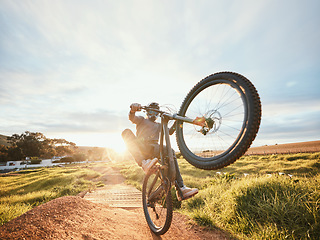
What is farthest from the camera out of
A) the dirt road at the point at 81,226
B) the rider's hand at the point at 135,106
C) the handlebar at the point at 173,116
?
the rider's hand at the point at 135,106

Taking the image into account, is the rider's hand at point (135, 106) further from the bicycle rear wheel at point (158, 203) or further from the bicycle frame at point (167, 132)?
the bicycle rear wheel at point (158, 203)

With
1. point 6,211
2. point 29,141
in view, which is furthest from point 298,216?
point 29,141

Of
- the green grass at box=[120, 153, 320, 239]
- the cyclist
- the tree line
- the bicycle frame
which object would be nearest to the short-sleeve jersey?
the cyclist

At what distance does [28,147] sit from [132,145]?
212ft

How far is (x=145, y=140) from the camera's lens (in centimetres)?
406

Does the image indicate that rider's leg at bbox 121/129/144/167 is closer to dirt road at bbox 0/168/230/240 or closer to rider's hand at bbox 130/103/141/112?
rider's hand at bbox 130/103/141/112

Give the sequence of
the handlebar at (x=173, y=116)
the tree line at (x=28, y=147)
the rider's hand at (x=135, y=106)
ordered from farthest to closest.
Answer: the tree line at (x=28, y=147) → the rider's hand at (x=135, y=106) → the handlebar at (x=173, y=116)

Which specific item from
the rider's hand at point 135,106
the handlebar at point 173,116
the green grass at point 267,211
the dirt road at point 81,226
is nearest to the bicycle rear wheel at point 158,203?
the dirt road at point 81,226

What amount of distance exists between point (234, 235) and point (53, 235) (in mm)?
3504

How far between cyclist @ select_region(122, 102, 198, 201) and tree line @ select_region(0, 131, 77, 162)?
198 ft

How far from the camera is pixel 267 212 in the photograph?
127 inches

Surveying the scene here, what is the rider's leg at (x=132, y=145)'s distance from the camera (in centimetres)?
379

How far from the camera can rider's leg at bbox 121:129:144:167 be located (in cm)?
379

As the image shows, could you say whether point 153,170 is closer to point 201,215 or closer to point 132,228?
point 132,228
